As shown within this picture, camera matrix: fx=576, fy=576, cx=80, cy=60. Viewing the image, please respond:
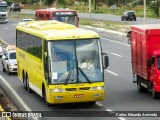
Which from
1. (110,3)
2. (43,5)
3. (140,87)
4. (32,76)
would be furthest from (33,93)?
(43,5)

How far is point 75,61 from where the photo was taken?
21109mm

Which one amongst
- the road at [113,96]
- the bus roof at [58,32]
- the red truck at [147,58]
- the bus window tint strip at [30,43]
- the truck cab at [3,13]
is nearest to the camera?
the bus roof at [58,32]

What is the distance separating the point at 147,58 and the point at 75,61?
3.92 metres

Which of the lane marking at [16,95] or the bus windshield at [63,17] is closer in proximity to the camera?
the lane marking at [16,95]

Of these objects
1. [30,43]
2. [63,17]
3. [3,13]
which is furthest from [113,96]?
[3,13]

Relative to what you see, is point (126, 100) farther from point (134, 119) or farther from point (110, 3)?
point (110, 3)

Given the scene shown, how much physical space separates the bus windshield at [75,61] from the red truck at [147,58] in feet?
8.94

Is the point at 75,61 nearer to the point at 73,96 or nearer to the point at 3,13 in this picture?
the point at 73,96

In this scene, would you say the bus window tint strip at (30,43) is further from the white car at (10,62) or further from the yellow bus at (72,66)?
the white car at (10,62)

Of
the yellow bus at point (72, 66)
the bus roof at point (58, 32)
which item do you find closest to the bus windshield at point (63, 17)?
the bus roof at point (58, 32)

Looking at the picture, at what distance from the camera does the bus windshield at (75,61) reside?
2098 cm

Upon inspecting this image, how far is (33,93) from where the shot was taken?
26.4 metres

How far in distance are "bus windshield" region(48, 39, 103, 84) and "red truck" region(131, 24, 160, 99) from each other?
8.94 feet

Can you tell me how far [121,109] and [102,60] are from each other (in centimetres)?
194
